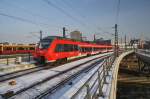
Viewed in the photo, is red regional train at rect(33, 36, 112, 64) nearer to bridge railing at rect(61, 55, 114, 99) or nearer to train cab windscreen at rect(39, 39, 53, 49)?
train cab windscreen at rect(39, 39, 53, 49)

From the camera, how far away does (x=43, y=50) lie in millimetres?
20219

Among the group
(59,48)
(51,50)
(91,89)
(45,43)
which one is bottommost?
(91,89)

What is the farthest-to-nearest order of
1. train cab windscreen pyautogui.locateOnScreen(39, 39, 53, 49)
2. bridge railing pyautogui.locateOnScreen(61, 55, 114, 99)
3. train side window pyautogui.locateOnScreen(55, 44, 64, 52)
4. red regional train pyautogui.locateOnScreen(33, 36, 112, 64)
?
train side window pyautogui.locateOnScreen(55, 44, 64, 52) → train cab windscreen pyautogui.locateOnScreen(39, 39, 53, 49) → red regional train pyautogui.locateOnScreen(33, 36, 112, 64) → bridge railing pyautogui.locateOnScreen(61, 55, 114, 99)

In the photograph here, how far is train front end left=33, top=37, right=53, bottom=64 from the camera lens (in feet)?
65.5

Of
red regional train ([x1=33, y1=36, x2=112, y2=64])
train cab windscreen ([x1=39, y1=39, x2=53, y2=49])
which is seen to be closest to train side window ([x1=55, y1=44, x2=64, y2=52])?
red regional train ([x1=33, y1=36, x2=112, y2=64])

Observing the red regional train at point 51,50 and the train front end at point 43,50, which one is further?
the red regional train at point 51,50

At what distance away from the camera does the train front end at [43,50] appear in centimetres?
1996

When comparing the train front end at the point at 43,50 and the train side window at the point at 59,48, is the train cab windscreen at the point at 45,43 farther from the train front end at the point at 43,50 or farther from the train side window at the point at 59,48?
the train side window at the point at 59,48

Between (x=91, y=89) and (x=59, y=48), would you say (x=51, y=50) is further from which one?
(x=91, y=89)

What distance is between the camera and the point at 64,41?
23.3 meters

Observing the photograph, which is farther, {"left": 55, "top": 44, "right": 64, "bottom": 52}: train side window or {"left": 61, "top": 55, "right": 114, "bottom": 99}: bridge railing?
{"left": 55, "top": 44, "right": 64, "bottom": 52}: train side window

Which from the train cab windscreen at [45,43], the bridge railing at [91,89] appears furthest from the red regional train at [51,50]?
the bridge railing at [91,89]

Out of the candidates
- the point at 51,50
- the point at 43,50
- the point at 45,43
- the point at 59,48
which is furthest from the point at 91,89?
the point at 59,48

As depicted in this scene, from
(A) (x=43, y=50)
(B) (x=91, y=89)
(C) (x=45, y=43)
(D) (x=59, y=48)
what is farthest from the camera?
(D) (x=59, y=48)
